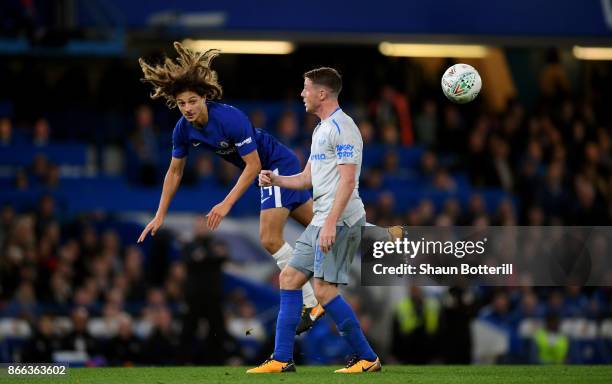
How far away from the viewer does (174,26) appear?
2081 cm

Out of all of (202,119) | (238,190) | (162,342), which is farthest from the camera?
(162,342)

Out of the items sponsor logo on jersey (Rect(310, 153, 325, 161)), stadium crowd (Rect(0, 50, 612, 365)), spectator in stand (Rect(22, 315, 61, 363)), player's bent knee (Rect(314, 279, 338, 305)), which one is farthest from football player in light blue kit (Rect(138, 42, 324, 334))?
spectator in stand (Rect(22, 315, 61, 363))

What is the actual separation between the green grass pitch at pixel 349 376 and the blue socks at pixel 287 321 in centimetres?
17

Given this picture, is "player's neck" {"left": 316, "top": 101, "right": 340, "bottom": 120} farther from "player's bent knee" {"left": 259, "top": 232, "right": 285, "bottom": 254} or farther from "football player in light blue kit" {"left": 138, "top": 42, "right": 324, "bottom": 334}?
"player's bent knee" {"left": 259, "top": 232, "right": 285, "bottom": 254}

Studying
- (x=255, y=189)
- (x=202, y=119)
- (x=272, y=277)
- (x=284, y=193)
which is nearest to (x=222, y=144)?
(x=202, y=119)

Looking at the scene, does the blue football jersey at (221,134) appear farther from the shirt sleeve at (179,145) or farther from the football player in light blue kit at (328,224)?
the football player in light blue kit at (328,224)

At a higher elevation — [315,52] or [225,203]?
[315,52]

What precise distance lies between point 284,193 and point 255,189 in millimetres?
9386

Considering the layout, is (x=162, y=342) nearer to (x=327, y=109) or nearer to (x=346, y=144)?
(x=327, y=109)

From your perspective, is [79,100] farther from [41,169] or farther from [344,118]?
[344,118]

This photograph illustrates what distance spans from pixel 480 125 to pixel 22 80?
760 cm

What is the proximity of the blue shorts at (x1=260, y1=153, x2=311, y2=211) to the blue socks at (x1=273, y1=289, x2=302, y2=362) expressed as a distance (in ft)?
3.81

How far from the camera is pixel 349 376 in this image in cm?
964

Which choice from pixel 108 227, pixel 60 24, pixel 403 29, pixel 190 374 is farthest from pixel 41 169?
pixel 190 374
